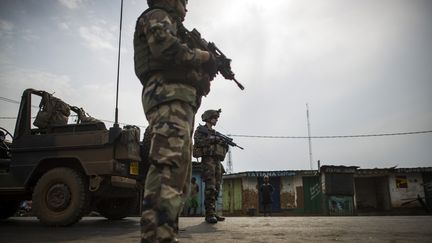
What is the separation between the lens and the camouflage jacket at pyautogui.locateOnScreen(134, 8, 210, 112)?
2.31m

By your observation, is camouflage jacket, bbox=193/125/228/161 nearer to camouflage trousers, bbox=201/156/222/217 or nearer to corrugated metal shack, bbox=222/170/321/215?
camouflage trousers, bbox=201/156/222/217

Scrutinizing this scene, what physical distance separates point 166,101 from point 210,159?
181 inches

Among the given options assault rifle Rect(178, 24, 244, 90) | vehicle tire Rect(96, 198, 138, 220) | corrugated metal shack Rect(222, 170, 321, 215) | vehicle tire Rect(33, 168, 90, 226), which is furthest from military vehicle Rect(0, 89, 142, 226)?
corrugated metal shack Rect(222, 170, 321, 215)

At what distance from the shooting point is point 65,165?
5.44 m

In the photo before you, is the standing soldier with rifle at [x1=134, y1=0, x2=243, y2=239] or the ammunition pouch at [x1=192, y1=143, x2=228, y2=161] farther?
the ammunition pouch at [x1=192, y1=143, x2=228, y2=161]

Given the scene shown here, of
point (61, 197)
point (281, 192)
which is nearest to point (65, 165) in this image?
point (61, 197)

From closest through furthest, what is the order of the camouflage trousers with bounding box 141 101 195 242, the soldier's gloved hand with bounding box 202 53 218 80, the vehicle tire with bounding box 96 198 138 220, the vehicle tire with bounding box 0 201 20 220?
1. the camouflage trousers with bounding box 141 101 195 242
2. the soldier's gloved hand with bounding box 202 53 218 80
3. the vehicle tire with bounding box 96 198 138 220
4. the vehicle tire with bounding box 0 201 20 220

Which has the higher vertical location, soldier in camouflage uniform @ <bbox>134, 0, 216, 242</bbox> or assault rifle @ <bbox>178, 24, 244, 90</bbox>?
assault rifle @ <bbox>178, 24, 244, 90</bbox>

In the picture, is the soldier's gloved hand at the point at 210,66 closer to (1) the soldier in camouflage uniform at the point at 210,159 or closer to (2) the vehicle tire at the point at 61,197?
(2) the vehicle tire at the point at 61,197

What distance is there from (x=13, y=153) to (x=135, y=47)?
4.20 metres

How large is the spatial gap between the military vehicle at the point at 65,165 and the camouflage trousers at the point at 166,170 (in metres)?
3.08

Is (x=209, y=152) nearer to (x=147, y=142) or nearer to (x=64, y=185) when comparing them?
(x=147, y=142)

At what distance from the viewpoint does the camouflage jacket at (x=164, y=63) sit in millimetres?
2312

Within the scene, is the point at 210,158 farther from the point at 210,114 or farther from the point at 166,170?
the point at 166,170
